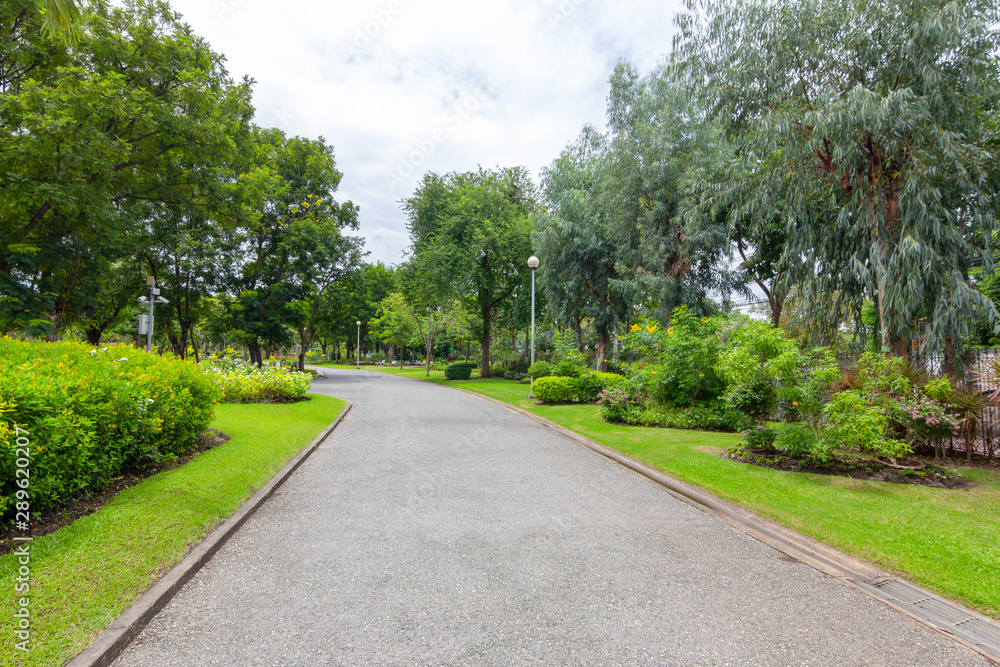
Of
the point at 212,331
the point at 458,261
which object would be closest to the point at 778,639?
the point at 458,261

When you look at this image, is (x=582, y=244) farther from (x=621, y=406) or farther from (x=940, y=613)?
(x=940, y=613)

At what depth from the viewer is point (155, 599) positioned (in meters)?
2.99

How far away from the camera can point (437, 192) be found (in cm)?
3241

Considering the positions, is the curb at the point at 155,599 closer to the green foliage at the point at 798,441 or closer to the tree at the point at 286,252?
the green foliage at the point at 798,441

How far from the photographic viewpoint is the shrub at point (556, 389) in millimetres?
15594

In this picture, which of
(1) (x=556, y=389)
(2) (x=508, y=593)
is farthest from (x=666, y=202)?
(2) (x=508, y=593)

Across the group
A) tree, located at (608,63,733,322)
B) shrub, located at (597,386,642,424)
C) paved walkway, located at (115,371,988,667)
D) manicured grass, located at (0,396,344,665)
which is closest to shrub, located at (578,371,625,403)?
tree, located at (608,63,733,322)

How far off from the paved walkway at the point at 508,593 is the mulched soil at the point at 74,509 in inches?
54.3

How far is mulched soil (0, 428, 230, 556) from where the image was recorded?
3.65 meters

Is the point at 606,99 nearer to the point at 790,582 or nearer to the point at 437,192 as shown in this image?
the point at 437,192

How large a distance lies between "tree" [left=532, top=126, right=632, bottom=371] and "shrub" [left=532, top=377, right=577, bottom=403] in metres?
5.72

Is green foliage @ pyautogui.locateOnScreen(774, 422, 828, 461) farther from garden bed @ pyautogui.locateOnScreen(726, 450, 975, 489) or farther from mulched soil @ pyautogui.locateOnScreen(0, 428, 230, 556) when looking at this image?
mulched soil @ pyautogui.locateOnScreen(0, 428, 230, 556)

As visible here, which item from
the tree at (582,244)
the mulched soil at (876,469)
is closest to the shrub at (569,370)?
the tree at (582,244)

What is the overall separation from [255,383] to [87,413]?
31.0ft
